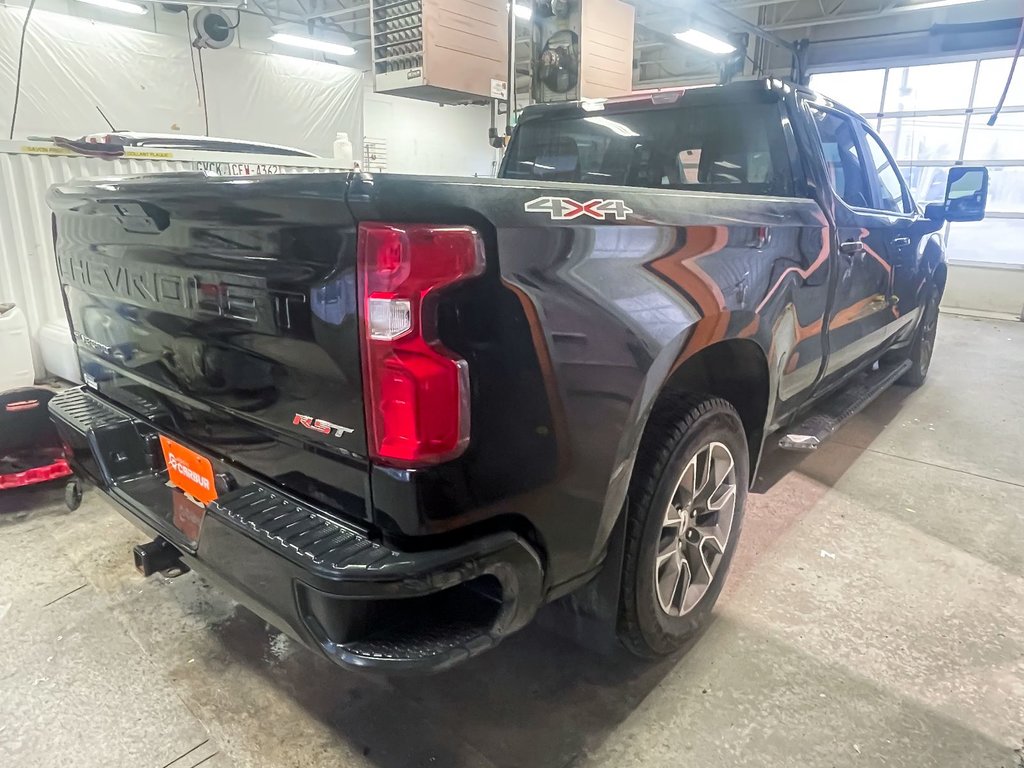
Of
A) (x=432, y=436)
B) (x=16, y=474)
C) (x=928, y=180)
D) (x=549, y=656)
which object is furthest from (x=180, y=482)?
(x=928, y=180)

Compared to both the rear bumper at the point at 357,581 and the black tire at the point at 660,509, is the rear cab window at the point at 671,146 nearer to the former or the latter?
the black tire at the point at 660,509

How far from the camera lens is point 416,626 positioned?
129 cm

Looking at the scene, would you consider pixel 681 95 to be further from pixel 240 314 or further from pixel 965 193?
pixel 965 193

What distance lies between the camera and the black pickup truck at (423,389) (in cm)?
118

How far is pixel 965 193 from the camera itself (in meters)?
3.84

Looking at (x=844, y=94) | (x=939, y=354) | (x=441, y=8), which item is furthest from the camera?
(x=844, y=94)

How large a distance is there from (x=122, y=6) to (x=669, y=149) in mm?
11238

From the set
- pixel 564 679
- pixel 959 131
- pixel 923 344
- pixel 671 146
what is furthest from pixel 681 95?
pixel 959 131

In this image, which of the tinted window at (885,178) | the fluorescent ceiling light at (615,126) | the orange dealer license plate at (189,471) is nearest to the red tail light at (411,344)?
the orange dealer license plate at (189,471)

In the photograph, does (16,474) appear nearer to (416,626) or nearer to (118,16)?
(416,626)

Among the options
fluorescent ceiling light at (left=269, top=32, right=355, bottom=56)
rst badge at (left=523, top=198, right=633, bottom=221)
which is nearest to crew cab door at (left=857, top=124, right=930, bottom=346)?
rst badge at (left=523, top=198, right=633, bottom=221)

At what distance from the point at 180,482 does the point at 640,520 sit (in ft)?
3.84

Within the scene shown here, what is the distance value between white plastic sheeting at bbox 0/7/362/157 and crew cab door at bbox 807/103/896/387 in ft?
29.6

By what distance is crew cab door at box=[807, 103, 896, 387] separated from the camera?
266 centimetres
